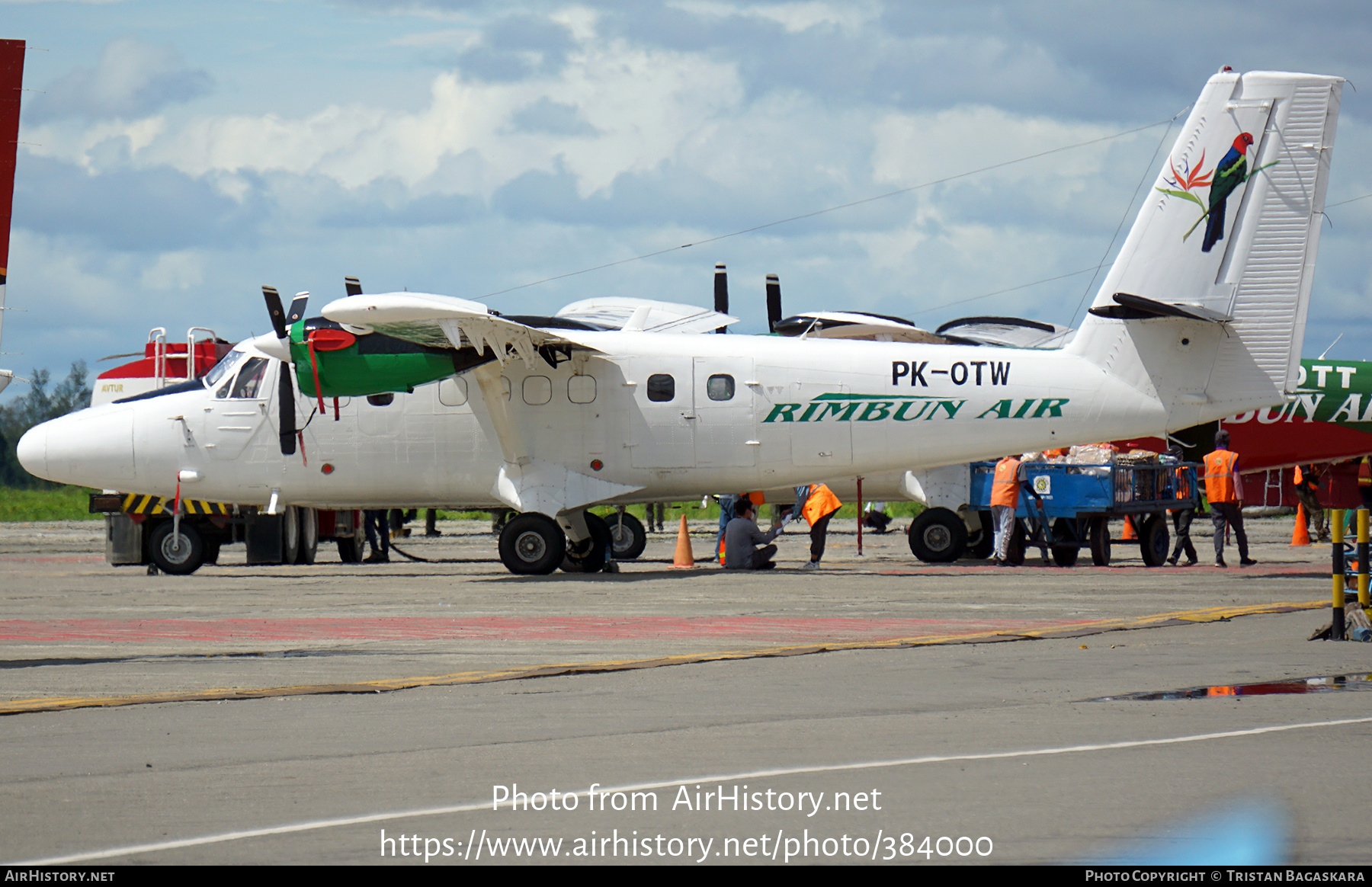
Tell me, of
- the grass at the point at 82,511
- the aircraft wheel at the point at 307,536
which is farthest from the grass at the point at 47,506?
the aircraft wheel at the point at 307,536

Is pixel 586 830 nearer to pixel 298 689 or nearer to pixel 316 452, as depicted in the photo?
pixel 298 689

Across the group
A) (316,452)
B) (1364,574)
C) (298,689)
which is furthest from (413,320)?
(1364,574)

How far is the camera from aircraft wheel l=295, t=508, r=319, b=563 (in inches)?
1024

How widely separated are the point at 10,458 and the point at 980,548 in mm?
105880

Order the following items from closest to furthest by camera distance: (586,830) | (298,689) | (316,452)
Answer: (586,830) < (298,689) < (316,452)

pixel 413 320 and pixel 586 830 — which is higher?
pixel 413 320

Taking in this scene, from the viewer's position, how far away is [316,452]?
21438mm

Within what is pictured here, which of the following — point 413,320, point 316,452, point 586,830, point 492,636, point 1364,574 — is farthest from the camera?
point 316,452

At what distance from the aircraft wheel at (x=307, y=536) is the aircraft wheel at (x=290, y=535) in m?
0.09

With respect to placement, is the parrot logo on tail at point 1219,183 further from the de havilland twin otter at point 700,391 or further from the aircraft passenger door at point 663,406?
the aircraft passenger door at point 663,406

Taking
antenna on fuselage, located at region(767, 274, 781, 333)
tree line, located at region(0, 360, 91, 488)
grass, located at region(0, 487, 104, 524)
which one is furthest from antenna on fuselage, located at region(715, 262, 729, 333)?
tree line, located at region(0, 360, 91, 488)

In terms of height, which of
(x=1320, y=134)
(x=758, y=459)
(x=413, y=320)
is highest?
(x=1320, y=134)

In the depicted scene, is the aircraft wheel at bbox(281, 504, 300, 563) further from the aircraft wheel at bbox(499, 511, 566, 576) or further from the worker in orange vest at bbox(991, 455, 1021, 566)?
the worker in orange vest at bbox(991, 455, 1021, 566)

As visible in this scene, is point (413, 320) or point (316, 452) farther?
point (316, 452)
